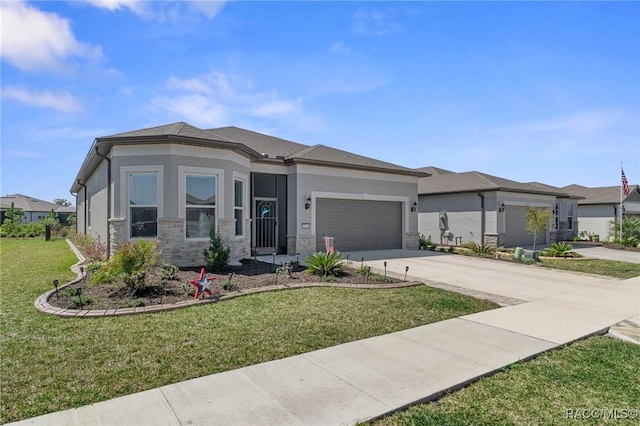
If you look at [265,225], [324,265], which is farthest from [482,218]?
[324,265]

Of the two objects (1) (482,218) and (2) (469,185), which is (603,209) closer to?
(2) (469,185)

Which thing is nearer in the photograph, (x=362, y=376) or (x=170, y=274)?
(x=362, y=376)

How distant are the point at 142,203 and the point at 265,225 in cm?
505

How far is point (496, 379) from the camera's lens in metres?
3.75

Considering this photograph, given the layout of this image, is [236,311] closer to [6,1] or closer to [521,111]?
[6,1]

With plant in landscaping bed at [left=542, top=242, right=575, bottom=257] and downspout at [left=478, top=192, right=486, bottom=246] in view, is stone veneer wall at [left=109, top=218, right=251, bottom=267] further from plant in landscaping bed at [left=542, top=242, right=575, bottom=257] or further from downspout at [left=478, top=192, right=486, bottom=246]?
plant in landscaping bed at [left=542, top=242, right=575, bottom=257]

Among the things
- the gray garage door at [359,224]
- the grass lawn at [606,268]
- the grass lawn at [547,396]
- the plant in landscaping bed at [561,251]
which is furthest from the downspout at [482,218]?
the grass lawn at [547,396]

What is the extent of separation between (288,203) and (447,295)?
26.8 feet

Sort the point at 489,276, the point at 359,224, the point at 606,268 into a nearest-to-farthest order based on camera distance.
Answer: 1. the point at 489,276
2. the point at 606,268
3. the point at 359,224

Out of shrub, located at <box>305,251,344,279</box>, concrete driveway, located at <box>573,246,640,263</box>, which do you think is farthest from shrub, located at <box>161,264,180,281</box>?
concrete driveway, located at <box>573,246,640,263</box>

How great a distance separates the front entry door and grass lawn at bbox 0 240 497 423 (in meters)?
6.75

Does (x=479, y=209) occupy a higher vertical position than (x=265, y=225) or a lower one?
higher

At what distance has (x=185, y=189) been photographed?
404 inches

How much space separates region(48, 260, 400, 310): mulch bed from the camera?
6.31m
